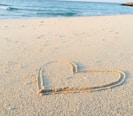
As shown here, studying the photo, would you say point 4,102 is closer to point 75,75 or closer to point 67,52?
point 75,75

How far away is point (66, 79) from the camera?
10.7ft

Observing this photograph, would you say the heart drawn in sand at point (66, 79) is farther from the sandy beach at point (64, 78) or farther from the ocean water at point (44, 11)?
the ocean water at point (44, 11)

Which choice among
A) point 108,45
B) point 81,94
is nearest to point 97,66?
point 81,94

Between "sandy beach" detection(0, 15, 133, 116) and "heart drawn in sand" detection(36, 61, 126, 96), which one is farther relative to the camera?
"heart drawn in sand" detection(36, 61, 126, 96)

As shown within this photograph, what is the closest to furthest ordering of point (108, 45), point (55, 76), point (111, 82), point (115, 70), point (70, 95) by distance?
point (70, 95) → point (111, 82) → point (55, 76) → point (115, 70) → point (108, 45)

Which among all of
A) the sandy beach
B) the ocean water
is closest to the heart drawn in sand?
the sandy beach

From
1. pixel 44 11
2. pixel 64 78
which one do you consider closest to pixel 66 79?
pixel 64 78

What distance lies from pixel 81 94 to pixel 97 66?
3.73 ft

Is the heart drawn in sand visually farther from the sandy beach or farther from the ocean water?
the ocean water

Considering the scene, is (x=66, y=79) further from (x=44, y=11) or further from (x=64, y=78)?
(x=44, y=11)

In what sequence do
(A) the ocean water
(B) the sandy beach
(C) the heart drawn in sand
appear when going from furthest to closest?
(A) the ocean water < (C) the heart drawn in sand < (B) the sandy beach

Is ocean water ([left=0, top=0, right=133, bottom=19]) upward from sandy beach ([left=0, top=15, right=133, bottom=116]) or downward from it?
upward

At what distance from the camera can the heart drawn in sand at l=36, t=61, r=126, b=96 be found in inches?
116

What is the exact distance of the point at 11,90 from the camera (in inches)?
115
